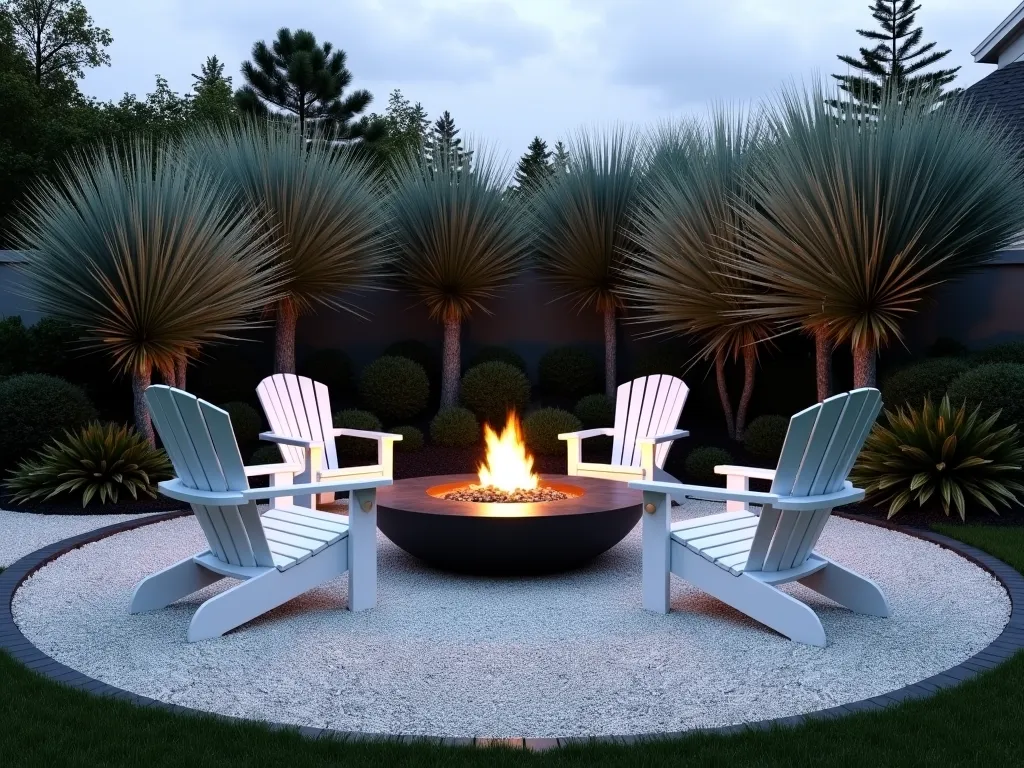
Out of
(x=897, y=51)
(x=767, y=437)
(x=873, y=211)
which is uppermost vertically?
(x=897, y=51)

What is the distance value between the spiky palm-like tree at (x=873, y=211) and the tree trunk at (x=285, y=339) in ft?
15.5

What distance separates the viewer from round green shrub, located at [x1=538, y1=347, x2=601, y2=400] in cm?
1047

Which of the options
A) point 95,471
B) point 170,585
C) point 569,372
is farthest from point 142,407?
point 569,372

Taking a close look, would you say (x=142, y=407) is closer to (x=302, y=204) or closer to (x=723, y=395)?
(x=302, y=204)

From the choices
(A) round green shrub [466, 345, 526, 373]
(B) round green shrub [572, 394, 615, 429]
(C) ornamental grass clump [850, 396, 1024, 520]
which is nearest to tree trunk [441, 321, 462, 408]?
(A) round green shrub [466, 345, 526, 373]

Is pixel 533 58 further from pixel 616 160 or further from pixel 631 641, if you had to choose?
pixel 631 641

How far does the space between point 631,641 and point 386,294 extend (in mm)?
7874

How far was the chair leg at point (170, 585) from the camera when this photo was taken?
163 inches

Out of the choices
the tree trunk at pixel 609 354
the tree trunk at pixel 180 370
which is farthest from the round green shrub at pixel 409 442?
the tree trunk at pixel 609 354

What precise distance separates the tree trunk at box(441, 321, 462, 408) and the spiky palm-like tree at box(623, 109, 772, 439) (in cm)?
206

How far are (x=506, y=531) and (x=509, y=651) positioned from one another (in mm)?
902

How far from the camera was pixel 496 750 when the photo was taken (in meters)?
2.57

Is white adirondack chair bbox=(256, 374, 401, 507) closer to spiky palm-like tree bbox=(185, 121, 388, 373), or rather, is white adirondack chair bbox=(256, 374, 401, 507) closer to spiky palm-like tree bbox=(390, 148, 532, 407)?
spiky palm-like tree bbox=(185, 121, 388, 373)

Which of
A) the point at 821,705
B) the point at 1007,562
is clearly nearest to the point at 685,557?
the point at 821,705
